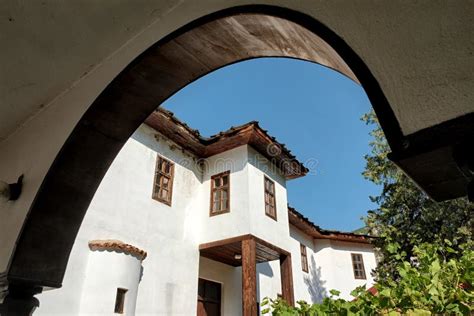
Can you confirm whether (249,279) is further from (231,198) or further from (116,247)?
(116,247)

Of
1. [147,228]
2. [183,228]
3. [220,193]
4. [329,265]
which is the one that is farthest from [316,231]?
[147,228]

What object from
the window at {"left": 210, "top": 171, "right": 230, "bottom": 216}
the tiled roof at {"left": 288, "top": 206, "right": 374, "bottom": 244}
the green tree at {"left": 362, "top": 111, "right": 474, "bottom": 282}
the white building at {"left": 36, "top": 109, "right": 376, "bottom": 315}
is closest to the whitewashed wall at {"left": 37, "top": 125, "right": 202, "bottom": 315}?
the white building at {"left": 36, "top": 109, "right": 376, "bottom": 315}

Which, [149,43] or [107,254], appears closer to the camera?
[149,43]

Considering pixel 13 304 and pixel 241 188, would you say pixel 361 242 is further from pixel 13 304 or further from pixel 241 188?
pixel 13 304

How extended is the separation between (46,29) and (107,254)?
4.72m

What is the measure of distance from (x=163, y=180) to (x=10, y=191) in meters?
5.78

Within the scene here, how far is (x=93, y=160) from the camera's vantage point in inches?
84.4

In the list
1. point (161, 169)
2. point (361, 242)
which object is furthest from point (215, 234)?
point (361, 242)

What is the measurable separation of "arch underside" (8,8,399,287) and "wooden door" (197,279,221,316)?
6787 mm

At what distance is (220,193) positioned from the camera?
8.62 meters

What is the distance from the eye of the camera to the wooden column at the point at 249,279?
6886mm

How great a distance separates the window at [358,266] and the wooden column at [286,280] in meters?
6.79

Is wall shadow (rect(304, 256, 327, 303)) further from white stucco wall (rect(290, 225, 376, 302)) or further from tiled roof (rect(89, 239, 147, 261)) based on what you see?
tiled roof (rect(89, 239, 147, 261))

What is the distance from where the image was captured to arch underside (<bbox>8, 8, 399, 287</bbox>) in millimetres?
1648
